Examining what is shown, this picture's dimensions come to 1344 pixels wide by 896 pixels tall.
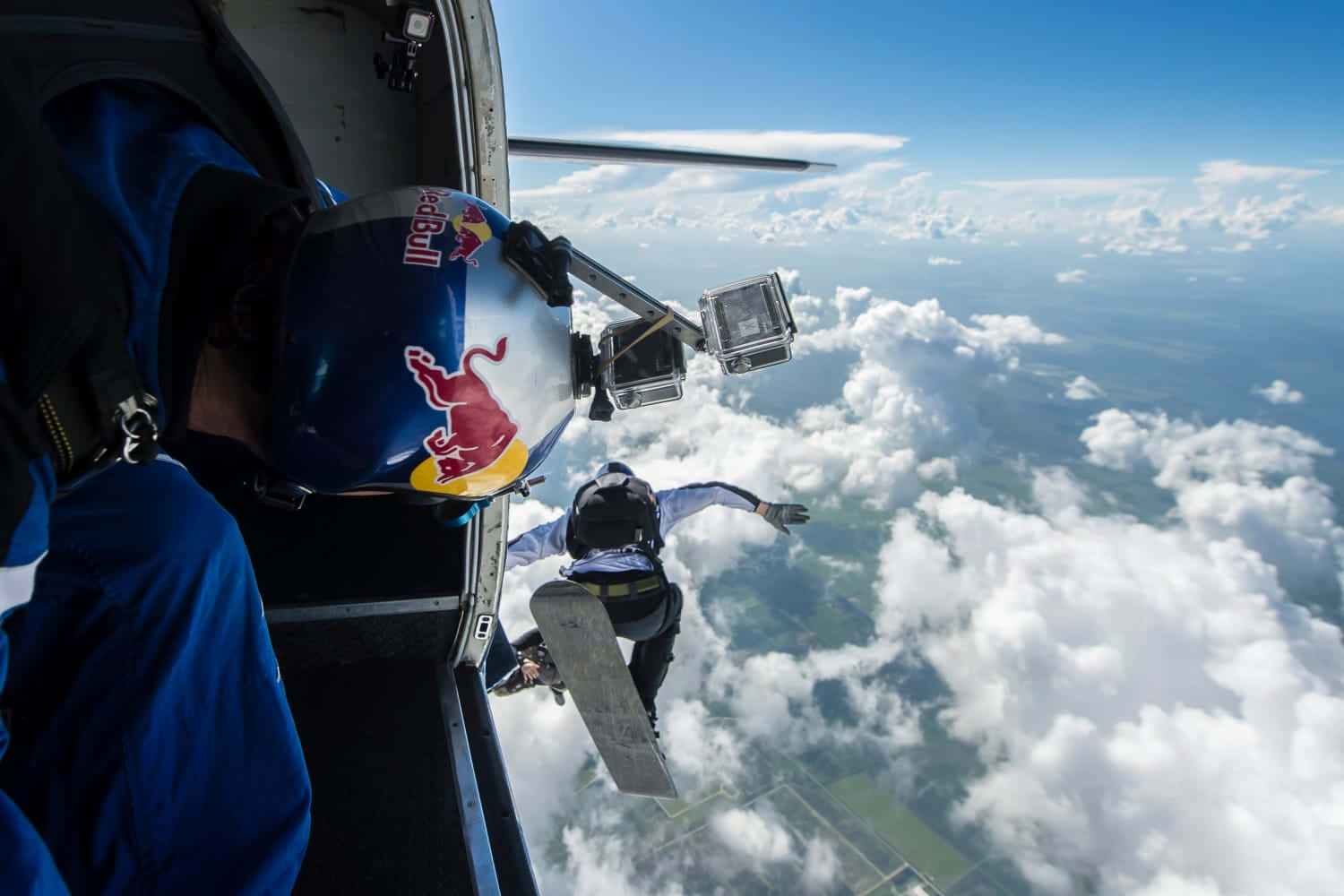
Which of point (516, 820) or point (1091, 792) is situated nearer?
point (516, 820)

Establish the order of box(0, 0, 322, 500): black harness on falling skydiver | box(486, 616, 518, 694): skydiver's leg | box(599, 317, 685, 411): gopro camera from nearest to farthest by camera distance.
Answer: box(0, 0, 322, 500): black harness on falling skydiver → box(599, 317, 685, 411): gopro camera → box(486, 616, 518, 694): skydiver's leg

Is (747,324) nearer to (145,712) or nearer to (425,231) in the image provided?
(425,231)

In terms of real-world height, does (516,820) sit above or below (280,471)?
below

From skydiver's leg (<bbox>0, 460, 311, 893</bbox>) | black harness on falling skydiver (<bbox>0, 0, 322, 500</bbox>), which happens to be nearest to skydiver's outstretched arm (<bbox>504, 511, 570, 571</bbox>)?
skydiver's leg (<bbox>0, 460, 311, 893</bbox>)

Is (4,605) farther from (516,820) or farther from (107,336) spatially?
(516,820)

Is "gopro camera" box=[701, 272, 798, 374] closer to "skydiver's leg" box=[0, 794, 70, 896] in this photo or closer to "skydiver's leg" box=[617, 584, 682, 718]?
"skydiver's leg" box=[0, 794, 70, 896]

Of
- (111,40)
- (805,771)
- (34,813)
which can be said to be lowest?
(805,771)

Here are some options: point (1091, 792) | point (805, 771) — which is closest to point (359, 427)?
point (805, 771)

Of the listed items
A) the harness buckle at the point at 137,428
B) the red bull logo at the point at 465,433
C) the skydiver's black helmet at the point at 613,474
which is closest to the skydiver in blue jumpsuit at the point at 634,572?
the skydiver's black helmet at the point at 613,474
